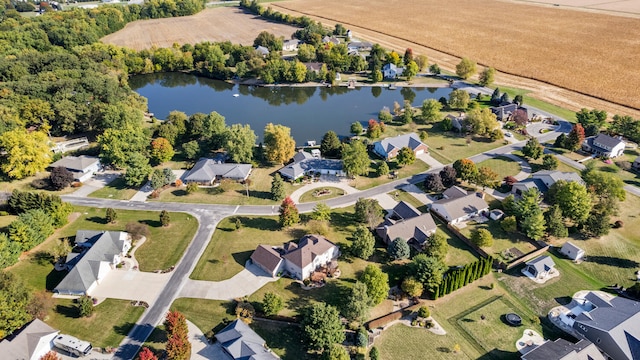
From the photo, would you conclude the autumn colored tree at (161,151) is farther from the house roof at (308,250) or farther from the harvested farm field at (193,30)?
the harvested farm field at (193,30)

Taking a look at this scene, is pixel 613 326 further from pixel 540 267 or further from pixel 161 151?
pixel 161 151

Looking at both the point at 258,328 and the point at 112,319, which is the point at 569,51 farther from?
the point at 112,319

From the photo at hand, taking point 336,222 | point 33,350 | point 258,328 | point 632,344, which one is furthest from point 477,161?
point 33,350

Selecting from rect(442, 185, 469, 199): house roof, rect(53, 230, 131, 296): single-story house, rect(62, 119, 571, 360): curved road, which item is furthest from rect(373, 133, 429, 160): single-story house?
rect(53, 230, 131, 296): single-story house

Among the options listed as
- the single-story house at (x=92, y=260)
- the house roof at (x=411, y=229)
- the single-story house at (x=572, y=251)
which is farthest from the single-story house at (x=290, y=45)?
the single-story house at (x=572, y=251)

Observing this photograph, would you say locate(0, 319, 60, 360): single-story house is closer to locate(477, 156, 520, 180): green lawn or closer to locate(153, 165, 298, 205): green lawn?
locate(153, 165, 298, 205): green lawn

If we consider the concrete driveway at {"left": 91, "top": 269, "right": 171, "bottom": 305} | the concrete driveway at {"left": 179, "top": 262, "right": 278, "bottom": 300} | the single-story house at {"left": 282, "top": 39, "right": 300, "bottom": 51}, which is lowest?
the concrete driveway at {"left": 91, "top": 269, "right": 171, "bottom": 305}
